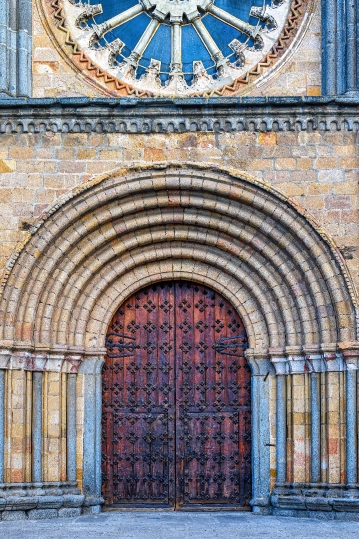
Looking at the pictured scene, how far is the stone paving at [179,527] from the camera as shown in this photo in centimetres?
1030

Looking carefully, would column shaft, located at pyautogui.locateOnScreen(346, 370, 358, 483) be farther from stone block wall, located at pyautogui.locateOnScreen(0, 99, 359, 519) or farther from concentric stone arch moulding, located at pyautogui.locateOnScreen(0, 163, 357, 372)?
concentric stone arch moulding, located at pyautogui.locateOnScreen(0, 163, 357, 372)

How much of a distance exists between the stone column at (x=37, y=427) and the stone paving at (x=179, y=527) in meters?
0.60

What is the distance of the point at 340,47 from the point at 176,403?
456 cm

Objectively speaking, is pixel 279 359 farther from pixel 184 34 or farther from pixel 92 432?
pixel 184 34

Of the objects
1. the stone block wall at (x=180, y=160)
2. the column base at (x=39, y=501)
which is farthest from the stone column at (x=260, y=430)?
the column base at (x=39, y=501)

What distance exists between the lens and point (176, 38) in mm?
12570

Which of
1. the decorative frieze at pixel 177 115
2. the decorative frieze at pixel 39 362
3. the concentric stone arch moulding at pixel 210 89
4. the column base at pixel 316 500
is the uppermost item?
the concentric stone arch moulding at pixel 210 89

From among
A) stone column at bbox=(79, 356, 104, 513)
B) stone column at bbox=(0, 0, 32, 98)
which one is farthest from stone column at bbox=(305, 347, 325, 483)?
stone column at bbox=(0, 0, 32, 98)

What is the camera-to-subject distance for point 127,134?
1188cm

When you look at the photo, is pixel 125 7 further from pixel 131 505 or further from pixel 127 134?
pixel 131 505

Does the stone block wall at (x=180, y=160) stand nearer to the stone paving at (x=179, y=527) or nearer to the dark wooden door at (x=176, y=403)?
the dark wooden door at (x=176, y=403)

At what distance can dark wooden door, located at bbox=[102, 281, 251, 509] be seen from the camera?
39.8 ft

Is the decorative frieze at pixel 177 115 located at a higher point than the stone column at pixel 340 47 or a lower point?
lower

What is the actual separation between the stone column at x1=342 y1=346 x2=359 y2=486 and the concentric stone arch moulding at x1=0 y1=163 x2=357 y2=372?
0.15 m
